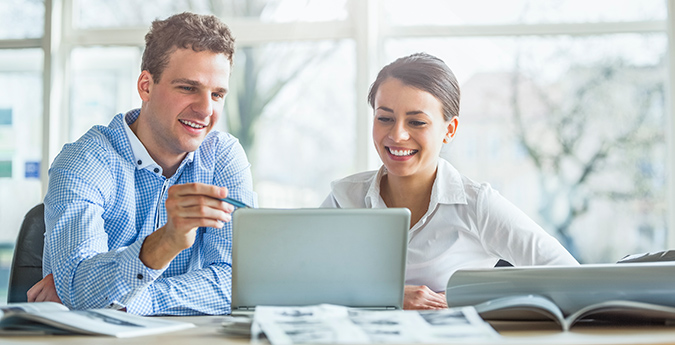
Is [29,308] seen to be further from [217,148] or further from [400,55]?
[400,55]

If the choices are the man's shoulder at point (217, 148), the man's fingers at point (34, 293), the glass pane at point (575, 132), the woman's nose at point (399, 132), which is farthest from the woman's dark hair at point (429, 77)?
the glass pane at point (575, 132)

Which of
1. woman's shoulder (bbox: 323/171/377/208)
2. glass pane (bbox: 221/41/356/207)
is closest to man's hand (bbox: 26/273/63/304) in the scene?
woman's shoulder (bbox: 323/171/377/208)

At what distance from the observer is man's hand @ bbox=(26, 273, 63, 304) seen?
5.16ft

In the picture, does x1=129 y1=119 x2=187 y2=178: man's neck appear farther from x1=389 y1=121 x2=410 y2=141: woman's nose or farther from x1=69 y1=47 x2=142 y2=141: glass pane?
x1=69 y1=47 x2=142 y2=141: glass pane

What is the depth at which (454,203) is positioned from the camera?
1.83 m

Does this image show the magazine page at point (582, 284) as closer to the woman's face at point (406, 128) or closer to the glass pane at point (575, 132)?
the woman's face at point (406, 128)

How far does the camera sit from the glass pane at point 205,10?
4.13m

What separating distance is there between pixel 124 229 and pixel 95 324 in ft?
2.69

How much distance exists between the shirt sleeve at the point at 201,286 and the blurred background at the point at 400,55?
2.32 m

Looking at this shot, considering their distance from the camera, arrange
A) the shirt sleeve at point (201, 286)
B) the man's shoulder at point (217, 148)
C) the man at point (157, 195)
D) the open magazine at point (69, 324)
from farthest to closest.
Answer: the man's shoulder at point (217, 148), the shirt sleeve at point (201, 286), the man at point (157, 195), the open magazine at point (69, 324)

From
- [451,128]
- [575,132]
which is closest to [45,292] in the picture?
[451,128]

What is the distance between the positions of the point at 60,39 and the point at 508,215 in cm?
371

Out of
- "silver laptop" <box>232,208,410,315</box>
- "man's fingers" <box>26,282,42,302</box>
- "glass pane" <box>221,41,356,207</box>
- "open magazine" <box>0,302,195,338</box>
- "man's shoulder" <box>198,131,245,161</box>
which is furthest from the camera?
"glass pane" <box>221,41,356,207</box>

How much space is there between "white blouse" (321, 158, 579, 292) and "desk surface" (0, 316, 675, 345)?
78 centimetres
